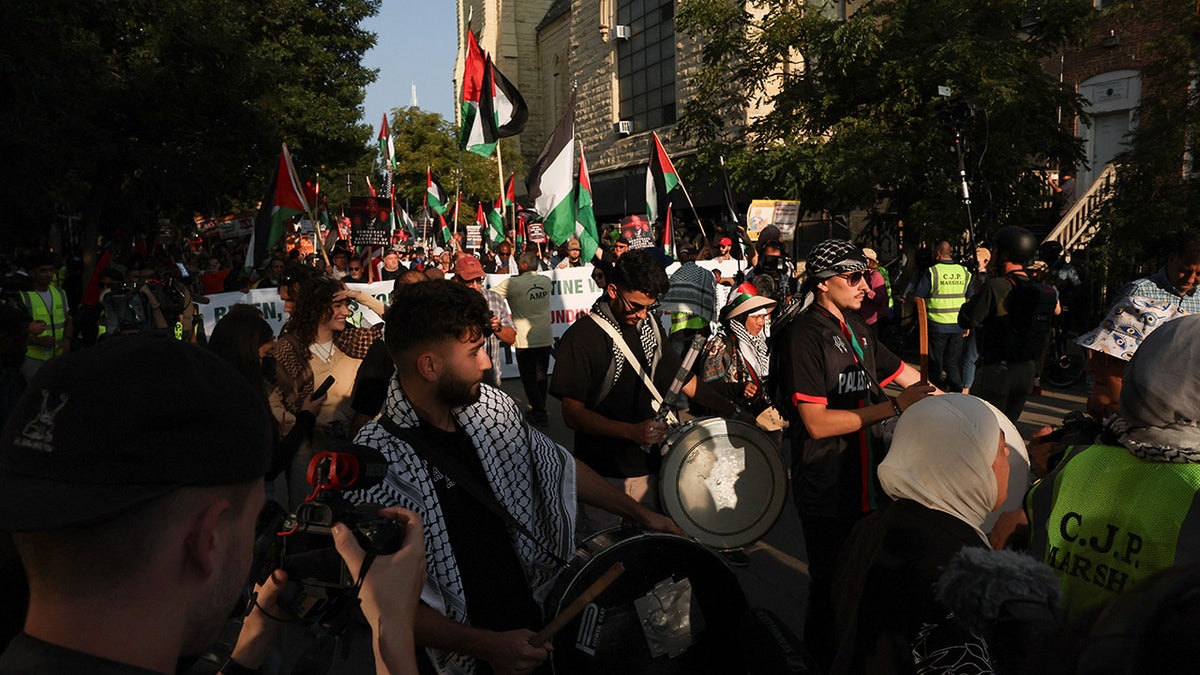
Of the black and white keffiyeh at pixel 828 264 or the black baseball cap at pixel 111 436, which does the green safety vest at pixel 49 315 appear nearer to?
the black and white keffiyeh at pixel 828 264

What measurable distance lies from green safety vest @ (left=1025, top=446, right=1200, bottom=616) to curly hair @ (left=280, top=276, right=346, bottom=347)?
4280 mm

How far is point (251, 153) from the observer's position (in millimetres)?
20156

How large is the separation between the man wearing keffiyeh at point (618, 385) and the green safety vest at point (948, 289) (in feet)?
21.4

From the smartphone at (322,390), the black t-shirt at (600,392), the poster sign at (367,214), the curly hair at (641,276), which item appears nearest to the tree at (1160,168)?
the curly hair at (641,276)

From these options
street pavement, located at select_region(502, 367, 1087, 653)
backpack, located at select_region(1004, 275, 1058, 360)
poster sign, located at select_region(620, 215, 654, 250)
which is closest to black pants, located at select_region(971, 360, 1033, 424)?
backpack, located at select_region(1004, 275, 1058, 360)

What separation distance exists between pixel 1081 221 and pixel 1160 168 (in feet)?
19.8

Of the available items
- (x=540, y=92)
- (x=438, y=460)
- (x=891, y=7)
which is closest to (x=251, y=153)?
(x=891, y=7)

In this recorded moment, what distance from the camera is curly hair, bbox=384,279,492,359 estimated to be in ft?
8.30

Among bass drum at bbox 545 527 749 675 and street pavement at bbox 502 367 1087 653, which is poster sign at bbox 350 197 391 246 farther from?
bass drum at bbox 545 527 749 675

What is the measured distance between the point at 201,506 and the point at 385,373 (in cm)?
345

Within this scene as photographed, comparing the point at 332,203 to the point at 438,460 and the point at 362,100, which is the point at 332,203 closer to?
the point at 362,100

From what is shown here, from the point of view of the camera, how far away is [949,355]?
33.5ft

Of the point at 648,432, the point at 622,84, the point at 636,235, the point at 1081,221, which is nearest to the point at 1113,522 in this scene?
the point at 648,432

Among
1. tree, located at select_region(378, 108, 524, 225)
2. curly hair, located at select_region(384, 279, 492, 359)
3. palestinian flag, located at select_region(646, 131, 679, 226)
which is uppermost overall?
tree, located at select_region(378, 108, 524, 225)
